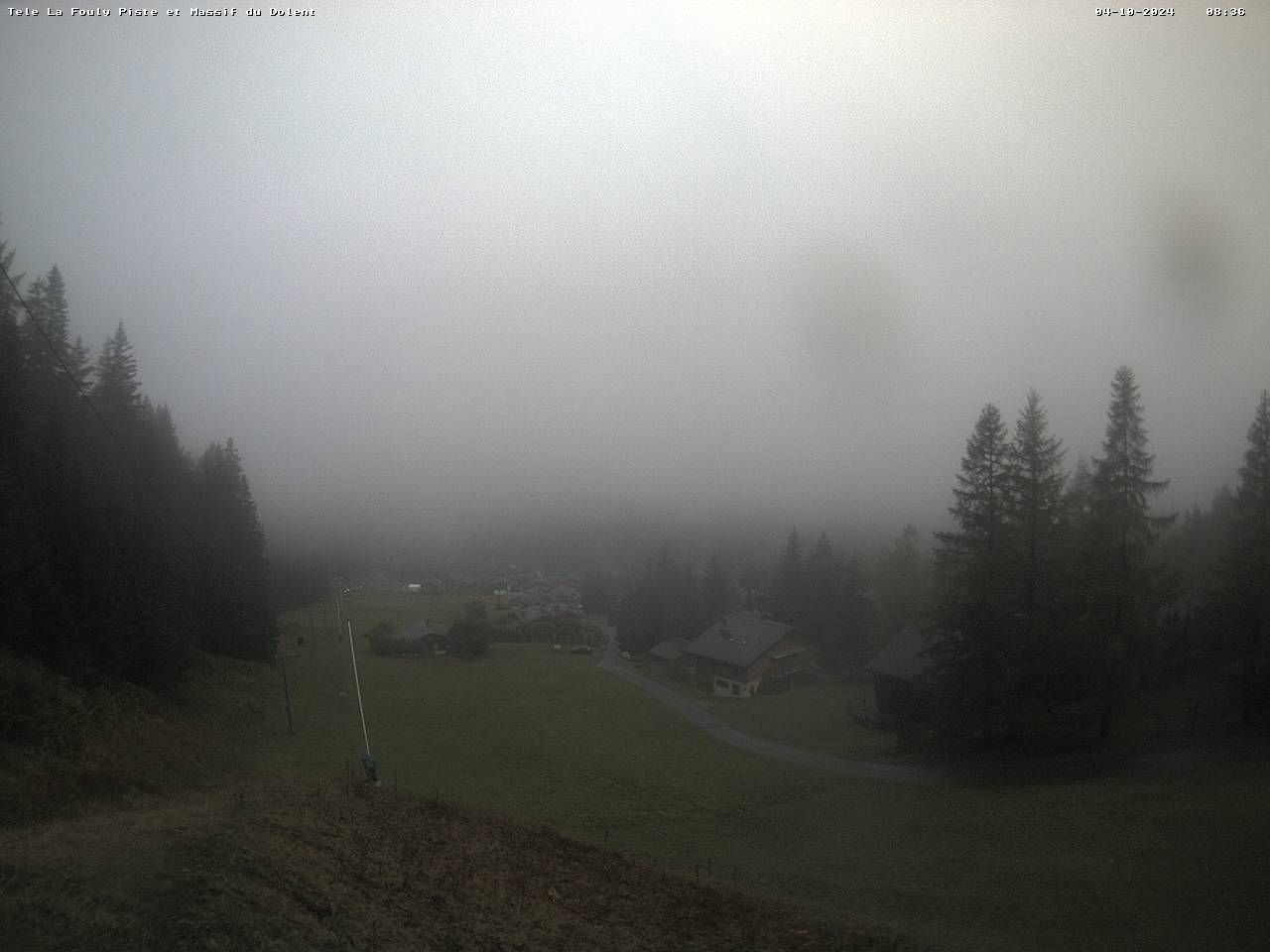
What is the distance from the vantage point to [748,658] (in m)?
38.4

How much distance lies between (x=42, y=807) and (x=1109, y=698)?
1009 inches

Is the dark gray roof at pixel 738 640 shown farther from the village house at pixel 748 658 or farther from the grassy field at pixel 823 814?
the grassy field at pixel 823 814

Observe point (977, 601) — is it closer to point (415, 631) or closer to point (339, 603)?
point (415, 631)

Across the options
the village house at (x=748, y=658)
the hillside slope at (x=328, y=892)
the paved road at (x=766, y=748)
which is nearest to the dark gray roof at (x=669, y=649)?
the village house at (x=748, y=658)

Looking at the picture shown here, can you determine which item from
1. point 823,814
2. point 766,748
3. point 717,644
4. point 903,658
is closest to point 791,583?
point 717,644

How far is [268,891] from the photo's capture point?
8414mm

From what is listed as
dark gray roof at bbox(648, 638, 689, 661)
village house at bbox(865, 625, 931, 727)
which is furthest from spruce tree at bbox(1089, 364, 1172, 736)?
dark gray roof at bbox(648, 638, 689, 661)

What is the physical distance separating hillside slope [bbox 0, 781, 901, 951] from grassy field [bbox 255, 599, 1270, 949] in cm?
230

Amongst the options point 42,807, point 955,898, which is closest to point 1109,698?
point 955,898

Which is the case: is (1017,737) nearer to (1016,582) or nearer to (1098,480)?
(1016,582)

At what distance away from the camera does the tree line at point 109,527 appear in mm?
19592

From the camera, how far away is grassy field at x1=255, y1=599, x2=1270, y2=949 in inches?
408

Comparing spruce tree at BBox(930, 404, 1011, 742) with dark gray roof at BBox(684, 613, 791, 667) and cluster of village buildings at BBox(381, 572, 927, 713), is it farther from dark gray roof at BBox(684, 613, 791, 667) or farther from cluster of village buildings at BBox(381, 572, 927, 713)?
dark gray roof at BBox(684, 613, 791, 667)

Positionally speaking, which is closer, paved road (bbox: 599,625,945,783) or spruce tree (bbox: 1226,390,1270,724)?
spruce tree (bbox: 1226,390,1270,724)
